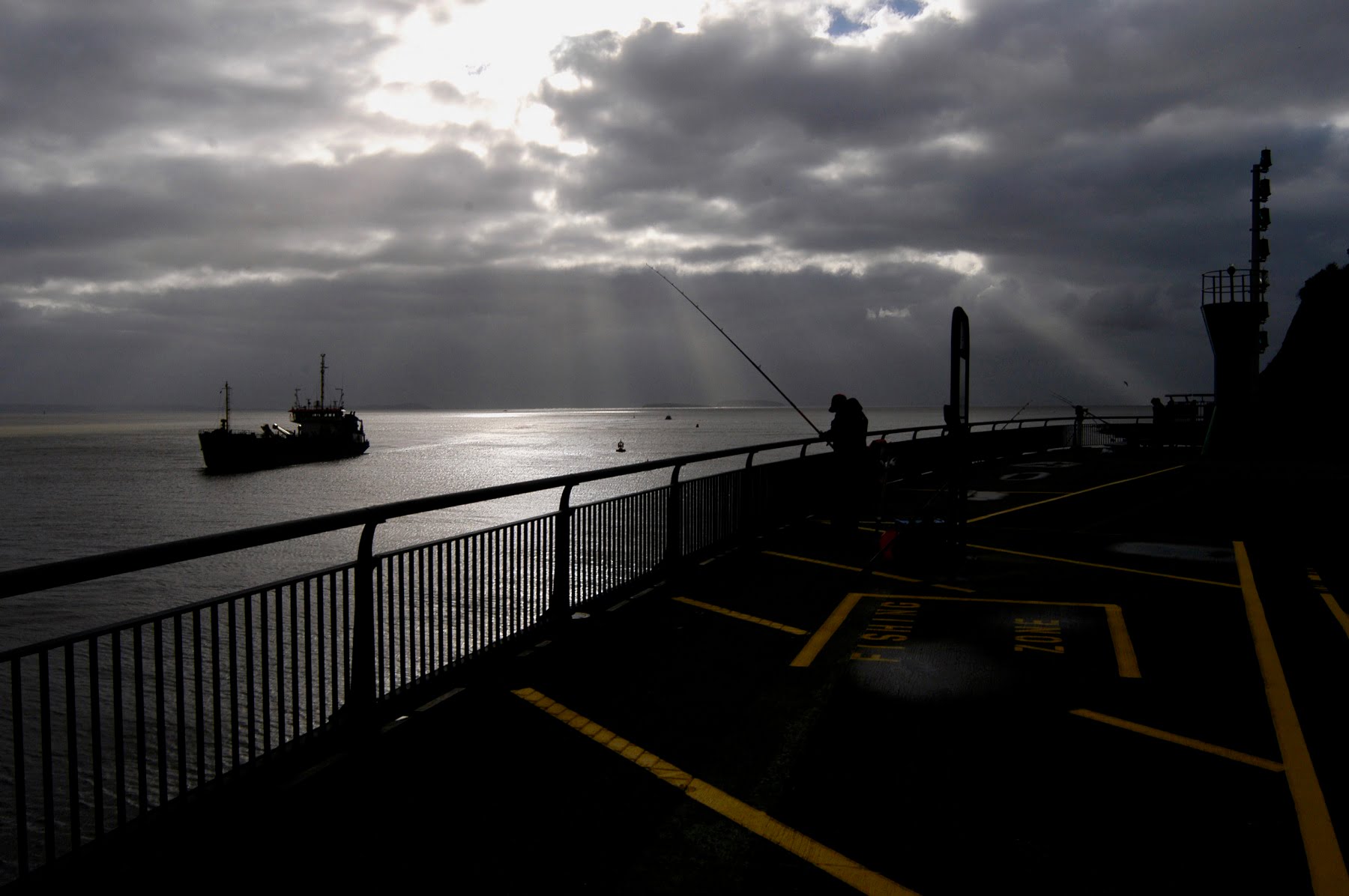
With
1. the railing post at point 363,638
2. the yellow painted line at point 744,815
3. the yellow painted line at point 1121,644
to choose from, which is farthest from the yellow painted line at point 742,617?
the railing post at point 363,638

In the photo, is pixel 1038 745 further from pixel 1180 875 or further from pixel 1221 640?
pixel 1221 640

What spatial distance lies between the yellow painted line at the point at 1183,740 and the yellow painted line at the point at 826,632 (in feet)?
6.40

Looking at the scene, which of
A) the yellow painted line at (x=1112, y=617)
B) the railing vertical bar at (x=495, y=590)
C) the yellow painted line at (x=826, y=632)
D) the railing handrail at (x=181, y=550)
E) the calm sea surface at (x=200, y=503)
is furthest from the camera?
the calm sea surface at (x=200, y=503)

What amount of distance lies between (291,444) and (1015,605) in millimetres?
99227

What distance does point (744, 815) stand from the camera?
4328 millimetres

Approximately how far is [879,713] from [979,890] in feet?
6.92

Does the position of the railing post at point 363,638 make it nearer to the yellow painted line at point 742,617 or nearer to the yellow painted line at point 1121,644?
the yellow painted line at point 742,617

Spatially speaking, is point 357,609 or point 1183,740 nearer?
point 357,609

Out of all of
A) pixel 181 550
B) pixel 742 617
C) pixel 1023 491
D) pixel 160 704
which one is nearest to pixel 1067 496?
pixel 1023 491

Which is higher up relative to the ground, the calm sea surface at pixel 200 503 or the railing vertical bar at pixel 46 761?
the railing vertical bar at pixel 46 761

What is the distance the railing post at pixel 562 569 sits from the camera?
7395 mm

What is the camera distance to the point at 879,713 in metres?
5.75

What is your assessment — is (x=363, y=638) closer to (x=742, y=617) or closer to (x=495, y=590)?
(x=495, y=590)

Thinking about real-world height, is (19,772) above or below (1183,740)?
above
